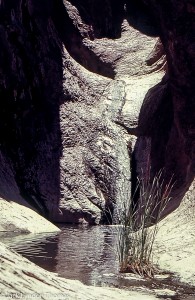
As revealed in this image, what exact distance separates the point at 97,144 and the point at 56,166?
1310 mm

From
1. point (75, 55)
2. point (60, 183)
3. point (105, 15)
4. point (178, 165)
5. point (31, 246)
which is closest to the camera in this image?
point (31, 246)

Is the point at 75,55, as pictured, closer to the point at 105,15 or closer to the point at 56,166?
the point at 105,15

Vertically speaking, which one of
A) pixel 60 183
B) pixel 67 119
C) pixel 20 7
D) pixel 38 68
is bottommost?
pixel 60 183

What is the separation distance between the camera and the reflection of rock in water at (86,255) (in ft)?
25.6

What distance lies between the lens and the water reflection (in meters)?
7.95

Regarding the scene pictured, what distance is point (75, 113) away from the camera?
56.9 feet

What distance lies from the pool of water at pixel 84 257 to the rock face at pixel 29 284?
1.56 meters

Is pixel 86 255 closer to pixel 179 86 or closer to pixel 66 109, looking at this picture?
pixel 179 86

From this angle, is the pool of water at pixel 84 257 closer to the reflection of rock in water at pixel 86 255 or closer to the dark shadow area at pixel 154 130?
the reflection of rock in water at pixel 86 255

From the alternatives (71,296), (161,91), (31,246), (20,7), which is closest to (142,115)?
(161,91)

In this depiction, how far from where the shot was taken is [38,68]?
57.7 feet

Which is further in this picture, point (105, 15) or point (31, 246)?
point (105, 15)

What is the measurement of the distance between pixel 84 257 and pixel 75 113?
8.58 m

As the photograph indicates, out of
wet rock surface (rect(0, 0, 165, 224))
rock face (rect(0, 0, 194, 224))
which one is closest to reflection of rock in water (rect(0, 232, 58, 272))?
rock face (rect(0, 0, 194, 224))
